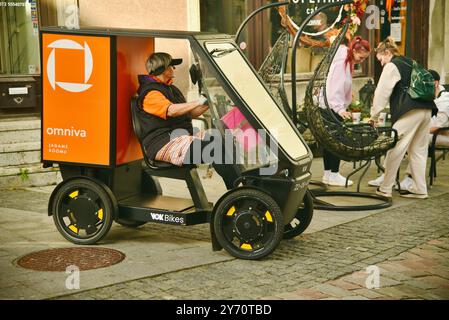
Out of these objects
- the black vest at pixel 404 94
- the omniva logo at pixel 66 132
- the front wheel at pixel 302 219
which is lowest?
the front wheel at pixel 302 219

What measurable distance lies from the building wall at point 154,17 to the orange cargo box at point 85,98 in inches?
156

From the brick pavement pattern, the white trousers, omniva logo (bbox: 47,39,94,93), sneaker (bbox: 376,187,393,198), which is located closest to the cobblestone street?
the brick pavement pattern

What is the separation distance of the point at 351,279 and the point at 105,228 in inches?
83.5

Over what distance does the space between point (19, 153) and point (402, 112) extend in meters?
4.57

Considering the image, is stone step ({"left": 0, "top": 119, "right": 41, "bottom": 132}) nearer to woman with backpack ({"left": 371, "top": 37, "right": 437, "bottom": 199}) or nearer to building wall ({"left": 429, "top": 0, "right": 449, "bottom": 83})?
woman with backpack ({"left": 371, "top": 37, "right": 437, "bottom": 199})

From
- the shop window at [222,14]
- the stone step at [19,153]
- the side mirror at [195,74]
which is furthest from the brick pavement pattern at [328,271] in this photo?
the shop window at [222,14]

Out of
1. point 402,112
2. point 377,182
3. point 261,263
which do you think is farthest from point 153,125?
point 377,182

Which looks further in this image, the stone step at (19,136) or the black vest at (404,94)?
the stone step at (19,136)

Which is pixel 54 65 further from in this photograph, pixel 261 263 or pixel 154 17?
pixel 154 17

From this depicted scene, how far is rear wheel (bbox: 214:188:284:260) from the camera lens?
6422mm

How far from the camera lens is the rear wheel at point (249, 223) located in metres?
6.42

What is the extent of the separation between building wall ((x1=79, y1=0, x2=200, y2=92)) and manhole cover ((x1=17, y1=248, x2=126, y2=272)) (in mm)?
4697

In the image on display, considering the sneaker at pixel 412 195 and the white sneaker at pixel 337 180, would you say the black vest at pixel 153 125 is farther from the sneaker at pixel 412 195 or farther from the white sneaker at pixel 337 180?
the white sneaker at pixel 337 180

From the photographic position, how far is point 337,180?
33.6 feet
